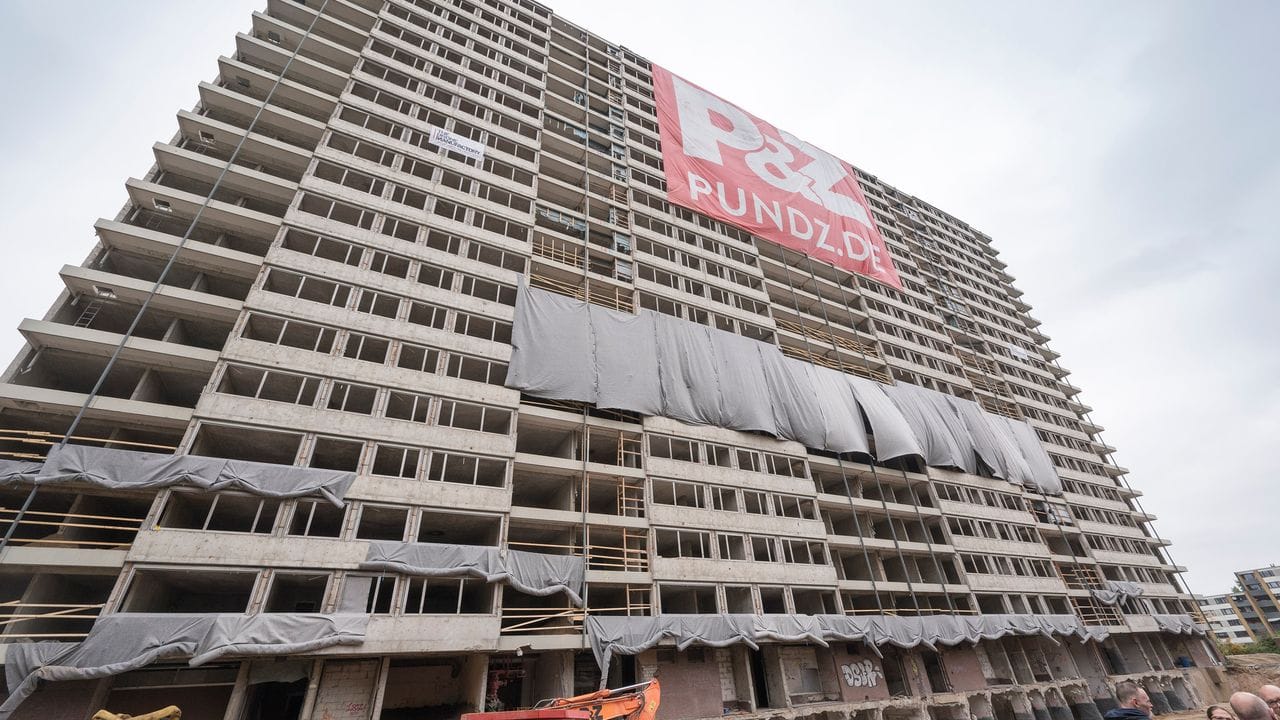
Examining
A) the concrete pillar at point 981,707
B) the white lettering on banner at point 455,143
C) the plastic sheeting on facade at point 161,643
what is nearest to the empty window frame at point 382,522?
the plastic sheeting on facade at point 161,643

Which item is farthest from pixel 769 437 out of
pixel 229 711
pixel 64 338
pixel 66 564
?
pixel 64 338

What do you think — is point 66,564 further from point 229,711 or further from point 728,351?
point 728,351

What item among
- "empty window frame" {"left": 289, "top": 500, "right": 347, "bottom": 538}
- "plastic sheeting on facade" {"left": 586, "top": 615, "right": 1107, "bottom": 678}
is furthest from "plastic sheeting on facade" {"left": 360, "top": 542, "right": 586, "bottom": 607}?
"empty window frame" {"left": 289, "top": 500, "right": 347, "bottom": 538}

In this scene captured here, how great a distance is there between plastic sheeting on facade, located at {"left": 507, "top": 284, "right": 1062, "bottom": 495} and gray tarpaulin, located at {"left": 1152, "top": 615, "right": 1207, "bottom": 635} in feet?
53.6

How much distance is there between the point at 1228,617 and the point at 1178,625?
115416 mm

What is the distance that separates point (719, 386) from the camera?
31500 mm

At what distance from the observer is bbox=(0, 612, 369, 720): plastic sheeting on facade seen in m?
14.3

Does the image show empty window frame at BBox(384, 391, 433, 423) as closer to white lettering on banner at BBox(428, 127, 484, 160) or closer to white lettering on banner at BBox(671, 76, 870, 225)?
white lettering on banner at BBox(428, 127, 484, 160)

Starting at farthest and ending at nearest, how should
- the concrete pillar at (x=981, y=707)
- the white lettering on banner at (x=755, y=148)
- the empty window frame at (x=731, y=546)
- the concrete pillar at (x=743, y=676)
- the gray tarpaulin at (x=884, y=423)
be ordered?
the white lettering on banner at (x=755, y=148)
the gray tarpaulin at (x=884, y=423)
the concrete pillar at (x=981, y=707)
the empty window frame at (x=731, y=546)
the concrete pillar at (x=743, y=676)

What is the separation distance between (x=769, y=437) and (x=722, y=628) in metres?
12.1

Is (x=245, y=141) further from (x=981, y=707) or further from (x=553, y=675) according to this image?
(x=981, y=707)

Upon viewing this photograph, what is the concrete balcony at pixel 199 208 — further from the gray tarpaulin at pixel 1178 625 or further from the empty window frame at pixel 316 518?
the gray tarpaulin at pixel 1178 625

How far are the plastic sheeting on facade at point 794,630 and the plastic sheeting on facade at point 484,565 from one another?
196 cm

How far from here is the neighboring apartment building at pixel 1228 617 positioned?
→ 360ft
